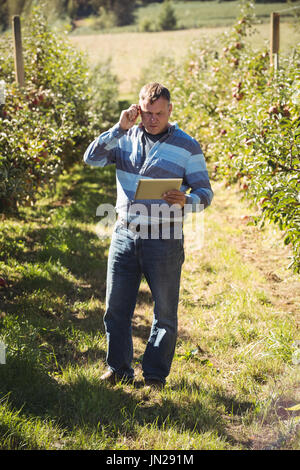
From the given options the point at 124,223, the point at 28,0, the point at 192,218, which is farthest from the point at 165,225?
the point at 28,0

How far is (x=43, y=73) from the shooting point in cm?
793

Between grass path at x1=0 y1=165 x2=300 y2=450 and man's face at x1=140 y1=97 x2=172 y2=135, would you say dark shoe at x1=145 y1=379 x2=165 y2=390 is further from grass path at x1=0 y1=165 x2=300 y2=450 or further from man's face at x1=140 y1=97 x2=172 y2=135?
man's face at x1=140 y1=97 x2=172 y2=135

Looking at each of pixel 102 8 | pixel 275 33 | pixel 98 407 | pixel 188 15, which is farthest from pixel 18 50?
pixel 188 15

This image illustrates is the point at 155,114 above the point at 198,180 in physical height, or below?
above

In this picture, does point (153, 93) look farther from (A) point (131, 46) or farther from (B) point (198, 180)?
(A) point (131, 46)

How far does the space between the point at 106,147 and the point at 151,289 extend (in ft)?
2.98

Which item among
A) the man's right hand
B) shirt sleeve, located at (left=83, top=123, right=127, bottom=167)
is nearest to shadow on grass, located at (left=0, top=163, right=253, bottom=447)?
shirt sleeve, located at (left=83, top=123, right=127, bottom=167)

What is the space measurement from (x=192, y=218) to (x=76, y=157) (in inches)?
100

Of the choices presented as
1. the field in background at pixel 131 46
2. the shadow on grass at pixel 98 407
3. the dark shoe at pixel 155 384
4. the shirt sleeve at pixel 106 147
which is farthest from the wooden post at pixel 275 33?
the field in background at pixel 131 46

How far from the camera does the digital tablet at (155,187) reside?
269 cm

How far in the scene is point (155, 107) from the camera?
2904 millimetres

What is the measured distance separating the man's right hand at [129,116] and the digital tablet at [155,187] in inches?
17.3

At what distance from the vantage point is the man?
297 centimetres

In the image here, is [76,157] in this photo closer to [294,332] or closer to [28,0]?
[294,332]
